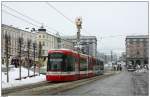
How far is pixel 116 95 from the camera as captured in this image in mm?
20938

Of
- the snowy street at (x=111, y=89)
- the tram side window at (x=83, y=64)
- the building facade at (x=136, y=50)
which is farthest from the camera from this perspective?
the building facade at (x=136, y=50)

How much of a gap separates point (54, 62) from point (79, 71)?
6237mm

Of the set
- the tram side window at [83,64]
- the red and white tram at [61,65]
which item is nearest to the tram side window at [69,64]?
the red and white tram at [61,65]

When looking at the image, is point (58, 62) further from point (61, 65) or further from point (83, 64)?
point (83, 64)

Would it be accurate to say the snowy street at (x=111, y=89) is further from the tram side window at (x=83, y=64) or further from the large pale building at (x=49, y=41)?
the large pale building at (x=49, y=41)

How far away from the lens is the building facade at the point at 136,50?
133625 millimetres

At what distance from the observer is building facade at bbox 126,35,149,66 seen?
133625 millimetres

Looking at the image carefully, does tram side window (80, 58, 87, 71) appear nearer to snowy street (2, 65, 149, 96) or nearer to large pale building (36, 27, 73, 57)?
snowy street (2, 65, 149, 96)

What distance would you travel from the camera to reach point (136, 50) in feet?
462

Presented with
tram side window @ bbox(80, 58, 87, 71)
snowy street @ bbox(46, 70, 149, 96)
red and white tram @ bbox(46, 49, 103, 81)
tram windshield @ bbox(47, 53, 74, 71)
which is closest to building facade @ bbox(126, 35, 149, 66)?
tram side window @ bbox(80, 58, 87, 71)

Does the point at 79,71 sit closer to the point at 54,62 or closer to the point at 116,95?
the point at 54,62

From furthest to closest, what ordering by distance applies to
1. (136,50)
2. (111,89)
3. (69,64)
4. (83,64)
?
(136,50) → (83,64) → (69,64) → (111,89)

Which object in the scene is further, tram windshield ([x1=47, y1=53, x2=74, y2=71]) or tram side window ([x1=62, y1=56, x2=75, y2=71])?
tram side window ([x1=62, y1=56, x2=75, y2=71])

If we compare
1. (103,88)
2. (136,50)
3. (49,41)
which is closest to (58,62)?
(103,88)
